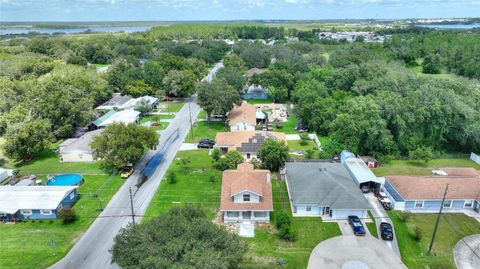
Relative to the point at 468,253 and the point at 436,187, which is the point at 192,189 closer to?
the point at 436,187

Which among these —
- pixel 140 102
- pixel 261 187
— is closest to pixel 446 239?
pixel 261 187

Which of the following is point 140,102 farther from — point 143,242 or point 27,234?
point 143,242

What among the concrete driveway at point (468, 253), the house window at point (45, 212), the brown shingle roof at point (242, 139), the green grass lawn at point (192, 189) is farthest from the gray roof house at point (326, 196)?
the house window at point (45, 212)

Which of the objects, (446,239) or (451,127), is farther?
(451,127)

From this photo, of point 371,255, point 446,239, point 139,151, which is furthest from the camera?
point 139,151

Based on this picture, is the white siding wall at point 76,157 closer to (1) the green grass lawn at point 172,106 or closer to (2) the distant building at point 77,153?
(2) the distant building at point 77,153

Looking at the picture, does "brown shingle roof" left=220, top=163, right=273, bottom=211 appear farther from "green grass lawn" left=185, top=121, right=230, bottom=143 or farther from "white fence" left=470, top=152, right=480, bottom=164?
"white fence" left=470, top=152, right=480, bottom=164
